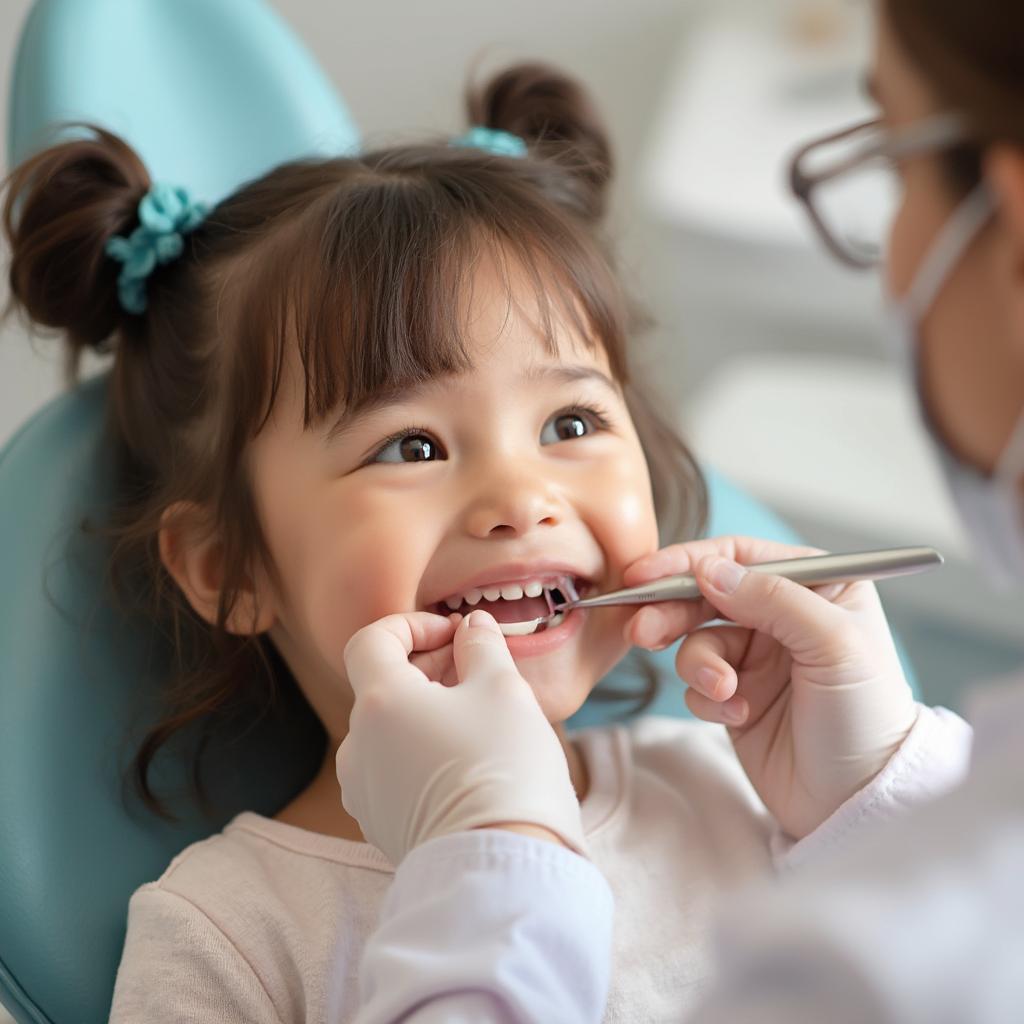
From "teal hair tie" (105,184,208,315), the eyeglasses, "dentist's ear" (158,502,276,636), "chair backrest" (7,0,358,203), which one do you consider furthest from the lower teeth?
"chair backrest" (7,0,358,203)

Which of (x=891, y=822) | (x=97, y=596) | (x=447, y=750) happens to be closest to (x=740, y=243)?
(x=97, y=596)

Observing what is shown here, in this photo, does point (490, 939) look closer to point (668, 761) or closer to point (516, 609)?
point (516, 609)

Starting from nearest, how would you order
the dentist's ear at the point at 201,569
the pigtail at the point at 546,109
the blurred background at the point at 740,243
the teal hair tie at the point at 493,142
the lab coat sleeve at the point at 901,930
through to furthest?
the lab coat sleeve at the point at 901,930 < the dentist's ear at the point at 201,569 < the teal hair tie at the point at 493,142 < the pigtail at the point at 546,109 < the blurred background at the point at 740,243

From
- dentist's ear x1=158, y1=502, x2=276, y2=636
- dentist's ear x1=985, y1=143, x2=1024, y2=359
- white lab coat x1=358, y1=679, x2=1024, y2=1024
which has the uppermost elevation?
dentist's ear x1=985, y1=143, x2=1024, y2=359

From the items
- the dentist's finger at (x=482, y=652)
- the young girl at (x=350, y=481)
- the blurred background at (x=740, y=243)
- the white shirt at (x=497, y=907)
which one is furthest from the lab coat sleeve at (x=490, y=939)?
the blurred background at (x=740, y=243)

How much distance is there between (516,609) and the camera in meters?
0.98

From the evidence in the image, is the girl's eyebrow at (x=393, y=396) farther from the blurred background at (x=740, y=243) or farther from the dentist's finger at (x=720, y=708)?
the blurred background at (x=740, y=243)

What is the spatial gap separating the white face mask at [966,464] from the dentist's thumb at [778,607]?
0.25 metres

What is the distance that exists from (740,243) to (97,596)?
99 centimetres

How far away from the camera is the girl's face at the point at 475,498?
3.05 ft

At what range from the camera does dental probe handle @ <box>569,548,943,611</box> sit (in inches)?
34.4

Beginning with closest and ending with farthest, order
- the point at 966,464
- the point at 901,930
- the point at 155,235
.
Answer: the point at 901,930
the point at 966,464
the point at 155,235

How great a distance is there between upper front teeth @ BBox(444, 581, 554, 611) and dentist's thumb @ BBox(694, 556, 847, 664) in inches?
4.7

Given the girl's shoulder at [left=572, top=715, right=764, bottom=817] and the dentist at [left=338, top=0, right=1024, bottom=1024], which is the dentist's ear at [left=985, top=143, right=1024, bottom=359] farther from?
the girl's shoulder at [left=572, top=715, right=764, bottom=817]
